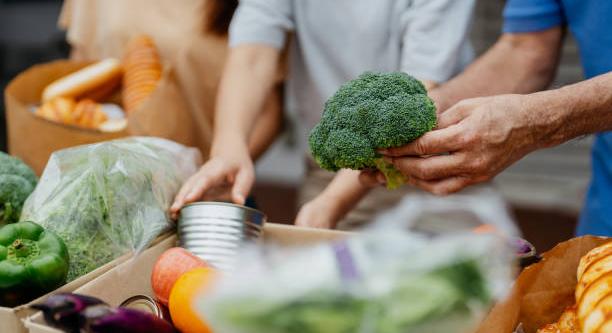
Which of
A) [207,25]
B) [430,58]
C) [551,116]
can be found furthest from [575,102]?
[207,25]

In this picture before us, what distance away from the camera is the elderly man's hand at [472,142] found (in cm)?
104

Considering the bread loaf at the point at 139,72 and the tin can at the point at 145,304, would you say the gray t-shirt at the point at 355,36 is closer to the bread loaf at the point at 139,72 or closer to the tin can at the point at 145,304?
the bread loaf at the point at 139,72

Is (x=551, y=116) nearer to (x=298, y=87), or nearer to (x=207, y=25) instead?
(x=298, y=87)

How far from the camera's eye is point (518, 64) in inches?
62.7

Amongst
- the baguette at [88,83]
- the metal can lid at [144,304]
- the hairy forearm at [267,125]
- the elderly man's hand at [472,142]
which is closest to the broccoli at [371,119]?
the elderly man's hand at [472,142]

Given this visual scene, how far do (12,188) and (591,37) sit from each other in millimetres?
1300

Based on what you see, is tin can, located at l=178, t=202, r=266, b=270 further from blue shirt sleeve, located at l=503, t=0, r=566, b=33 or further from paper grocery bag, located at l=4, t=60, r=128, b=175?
blue shirt sleeve, located at l=503, t=0, r=566, b=33

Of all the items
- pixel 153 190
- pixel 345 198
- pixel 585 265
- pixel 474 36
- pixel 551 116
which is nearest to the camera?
pixel 585 265

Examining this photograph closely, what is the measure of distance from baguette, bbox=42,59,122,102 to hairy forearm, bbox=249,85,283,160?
0.44 m

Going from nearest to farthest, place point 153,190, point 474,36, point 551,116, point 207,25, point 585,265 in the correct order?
point 585,265
point 551,116
point 153,190
point 207,25
point 474,36

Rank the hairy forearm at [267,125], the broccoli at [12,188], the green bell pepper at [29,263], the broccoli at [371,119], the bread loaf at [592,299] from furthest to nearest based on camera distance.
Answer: the hairy forearm at [267,125], the broccoli at [12,188], the broccoli at [371,119], the green bell pepper at [29,263], the bread loaf at [592,299]

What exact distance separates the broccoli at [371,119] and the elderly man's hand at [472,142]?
3 centimetres

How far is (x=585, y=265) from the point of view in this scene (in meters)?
0.90

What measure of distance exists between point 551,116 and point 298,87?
37.0 inches
